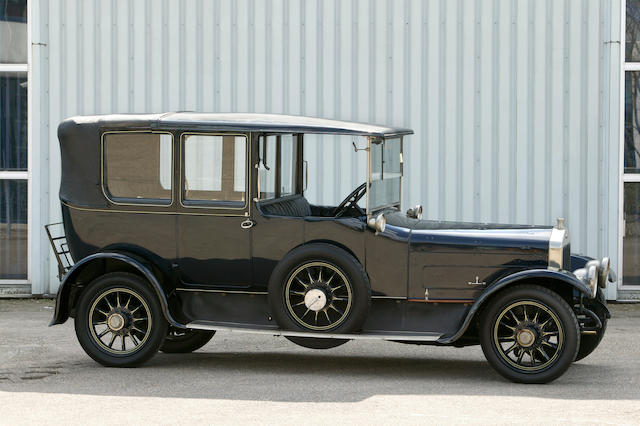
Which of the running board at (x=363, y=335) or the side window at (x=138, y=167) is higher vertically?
the side window at (x=138, y=167)

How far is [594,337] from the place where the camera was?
892 centimetres

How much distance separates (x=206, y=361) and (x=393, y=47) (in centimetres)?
516

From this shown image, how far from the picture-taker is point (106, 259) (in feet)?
29.8

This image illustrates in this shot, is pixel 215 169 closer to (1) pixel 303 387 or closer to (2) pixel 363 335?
(2) pixel 363 335

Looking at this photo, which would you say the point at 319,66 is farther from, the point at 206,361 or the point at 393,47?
the point at 206,361

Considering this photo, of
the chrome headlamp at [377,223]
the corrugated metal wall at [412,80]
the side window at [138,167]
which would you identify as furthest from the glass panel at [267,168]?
the corrugated metal wall at [412,80]

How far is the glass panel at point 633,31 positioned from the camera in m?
13.1

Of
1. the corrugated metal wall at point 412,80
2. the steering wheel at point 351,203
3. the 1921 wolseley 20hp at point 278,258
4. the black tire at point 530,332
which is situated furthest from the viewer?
the corrugated metal wall at point 412,80

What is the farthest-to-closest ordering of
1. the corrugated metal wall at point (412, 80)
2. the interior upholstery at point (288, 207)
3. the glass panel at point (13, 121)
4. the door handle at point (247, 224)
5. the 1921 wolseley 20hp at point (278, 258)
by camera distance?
the glass panel at point (13, 121) → the corrugated metal wall at point (412, 80) → the interior upholstery at point (288, 207) → the door handle at point (247, 224) → the 1921 wolseley 20hp at point (278, 258)

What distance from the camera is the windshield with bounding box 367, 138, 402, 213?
889 centimetres

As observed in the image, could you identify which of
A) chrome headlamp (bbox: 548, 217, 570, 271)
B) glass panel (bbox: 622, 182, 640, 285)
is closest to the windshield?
chrome headlamp (bbox: 548, 217, 570, 271)

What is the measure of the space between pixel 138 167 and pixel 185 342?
1.60 m

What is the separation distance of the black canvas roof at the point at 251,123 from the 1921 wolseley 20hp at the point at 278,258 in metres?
0.01

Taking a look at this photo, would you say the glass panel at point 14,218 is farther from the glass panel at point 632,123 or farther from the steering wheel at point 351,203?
the glass panel at point 632,123
